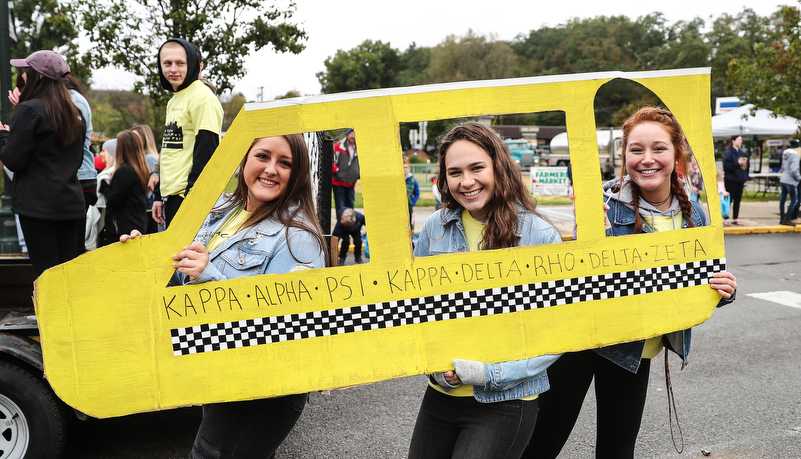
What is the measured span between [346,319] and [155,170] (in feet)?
16.5

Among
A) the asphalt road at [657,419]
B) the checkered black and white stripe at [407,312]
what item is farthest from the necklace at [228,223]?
the asphalt road at [657,419]

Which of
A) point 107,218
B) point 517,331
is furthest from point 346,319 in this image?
point 107,218

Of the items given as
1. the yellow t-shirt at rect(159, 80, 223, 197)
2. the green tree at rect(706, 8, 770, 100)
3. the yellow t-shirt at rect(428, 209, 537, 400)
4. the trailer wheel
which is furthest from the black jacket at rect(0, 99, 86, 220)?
the green tree at rect(706, 8, 770, 100)

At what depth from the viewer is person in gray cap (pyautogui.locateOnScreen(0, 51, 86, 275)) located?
385 cm

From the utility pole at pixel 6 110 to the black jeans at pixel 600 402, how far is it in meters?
7.39

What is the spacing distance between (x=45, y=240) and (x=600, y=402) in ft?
11.5

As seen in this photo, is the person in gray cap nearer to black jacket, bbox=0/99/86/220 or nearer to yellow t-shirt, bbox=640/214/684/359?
black jacket, bbox=0/99/86/220

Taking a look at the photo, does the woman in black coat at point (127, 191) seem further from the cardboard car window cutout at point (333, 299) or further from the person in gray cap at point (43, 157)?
the cardboard car window cutout at point (333, 299)

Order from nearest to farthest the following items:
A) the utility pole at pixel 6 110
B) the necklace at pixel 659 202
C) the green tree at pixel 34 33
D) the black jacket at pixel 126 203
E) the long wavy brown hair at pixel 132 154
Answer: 1. the necklace at pixel 659 202
2. the black jacket at pixel 126 203
3. the long wavy brown hair at pixel 132 154
4. the utility pole at pixel 6 110
5. the green tree at pixel 34 33

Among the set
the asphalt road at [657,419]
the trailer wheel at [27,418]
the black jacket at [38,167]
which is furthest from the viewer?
the black jacket at [38,167]

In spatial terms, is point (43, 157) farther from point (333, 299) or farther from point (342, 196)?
point (342, 196)

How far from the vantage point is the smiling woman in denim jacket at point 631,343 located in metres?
2.48

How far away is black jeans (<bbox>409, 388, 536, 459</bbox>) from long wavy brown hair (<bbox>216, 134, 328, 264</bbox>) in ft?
2.38

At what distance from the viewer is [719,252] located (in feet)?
8.14
